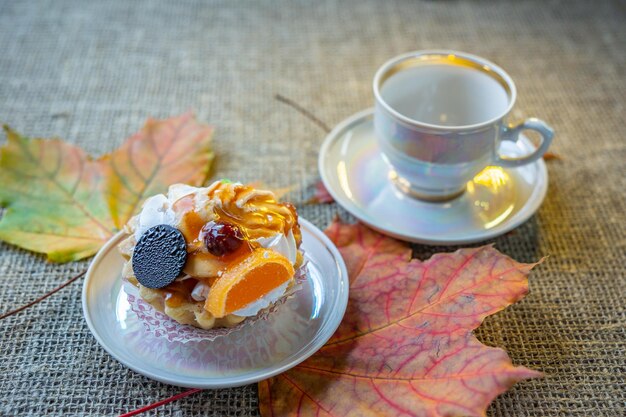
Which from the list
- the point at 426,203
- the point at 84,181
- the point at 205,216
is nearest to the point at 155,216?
the point at 205,216

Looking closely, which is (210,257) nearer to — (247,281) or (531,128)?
(247,281)

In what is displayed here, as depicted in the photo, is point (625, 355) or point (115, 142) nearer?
point (625, 355)

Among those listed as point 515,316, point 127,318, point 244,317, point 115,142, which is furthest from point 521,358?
point 115,142

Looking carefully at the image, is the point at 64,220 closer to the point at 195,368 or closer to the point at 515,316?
the point at 195,368

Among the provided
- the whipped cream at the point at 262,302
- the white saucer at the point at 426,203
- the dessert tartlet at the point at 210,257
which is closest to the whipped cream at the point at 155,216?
the dessert tartlet at the point at 210,257

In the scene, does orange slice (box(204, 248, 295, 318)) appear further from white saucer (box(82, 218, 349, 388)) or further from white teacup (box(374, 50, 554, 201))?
white teacup (box(374, 50, 554, 201))

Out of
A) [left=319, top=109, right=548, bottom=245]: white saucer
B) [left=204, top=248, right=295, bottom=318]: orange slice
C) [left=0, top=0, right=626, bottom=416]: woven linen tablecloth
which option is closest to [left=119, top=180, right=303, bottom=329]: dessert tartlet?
[left=204, top=248, right=295, bottom=318]: orange slice

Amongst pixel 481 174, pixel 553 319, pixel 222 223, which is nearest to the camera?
pixel 222 223

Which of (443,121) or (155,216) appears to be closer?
(155,216)
